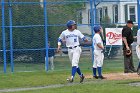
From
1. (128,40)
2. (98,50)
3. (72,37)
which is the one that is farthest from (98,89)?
(128,40)

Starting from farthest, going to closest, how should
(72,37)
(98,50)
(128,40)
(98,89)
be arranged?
1. (128,40)
2. (98,50)
3. (72,37)
4. (98,89)

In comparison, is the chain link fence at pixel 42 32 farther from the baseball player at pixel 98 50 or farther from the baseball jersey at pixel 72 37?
the baseball jersey at pixel 72 37

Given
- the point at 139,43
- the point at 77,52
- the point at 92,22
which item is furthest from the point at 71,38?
the point at 92,22

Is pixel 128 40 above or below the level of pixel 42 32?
below

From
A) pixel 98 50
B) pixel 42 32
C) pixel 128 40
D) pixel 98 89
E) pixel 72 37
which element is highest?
pixel 42 32

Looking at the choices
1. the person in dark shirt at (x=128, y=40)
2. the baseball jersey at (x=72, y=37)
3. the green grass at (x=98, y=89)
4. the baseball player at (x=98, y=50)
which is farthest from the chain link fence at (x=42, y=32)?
the green grass at (x=98, y=89)

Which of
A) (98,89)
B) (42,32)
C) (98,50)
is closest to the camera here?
(98,89)

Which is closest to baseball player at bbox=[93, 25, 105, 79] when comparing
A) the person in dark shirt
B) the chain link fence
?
the person in dark shirt

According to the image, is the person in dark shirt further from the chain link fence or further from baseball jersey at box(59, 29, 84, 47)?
the chain link fence

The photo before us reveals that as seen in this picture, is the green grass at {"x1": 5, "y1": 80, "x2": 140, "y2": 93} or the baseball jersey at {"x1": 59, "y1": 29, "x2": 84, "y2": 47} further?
the baseball jersey at {"x1": 59, "y1": 29, "x2": 84, "y2": 47}

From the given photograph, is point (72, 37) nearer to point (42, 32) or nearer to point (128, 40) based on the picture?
point (128, 40)

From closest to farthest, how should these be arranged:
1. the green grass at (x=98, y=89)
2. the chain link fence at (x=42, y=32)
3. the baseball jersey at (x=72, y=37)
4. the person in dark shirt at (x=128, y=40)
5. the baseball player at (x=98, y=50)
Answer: the green grass at (x=98, y=89)
the baseball jersey at (x=72, y=37)
the baseball player at (x=98, y=50)
the person in dark shirt at (x=128, y=40)
the chain link fence at (x=42, y=32)

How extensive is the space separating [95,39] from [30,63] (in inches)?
296

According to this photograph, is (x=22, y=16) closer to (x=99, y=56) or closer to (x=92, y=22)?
(x=92, y=22)
